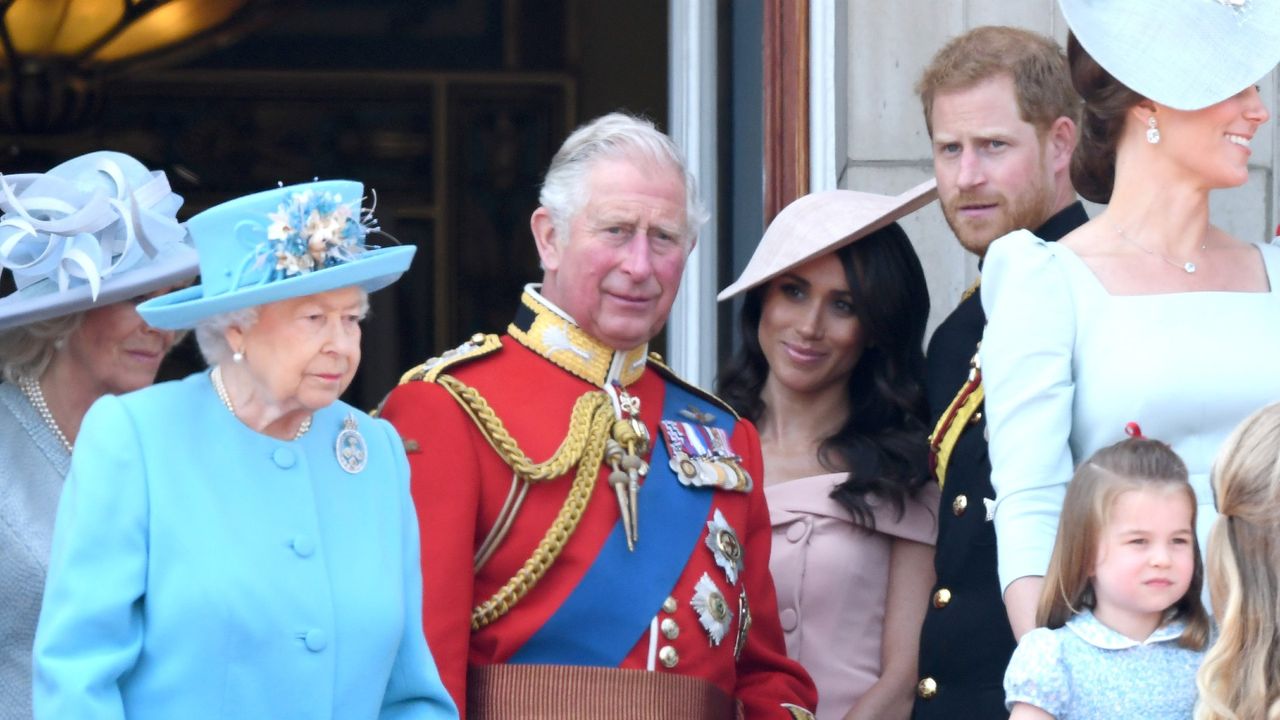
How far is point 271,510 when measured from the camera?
9.61ft

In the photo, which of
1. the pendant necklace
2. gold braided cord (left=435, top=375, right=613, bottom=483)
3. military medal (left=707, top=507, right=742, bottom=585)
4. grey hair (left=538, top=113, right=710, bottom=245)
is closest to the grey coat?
gold braided cord (left=435, top=375, right=613, bottom=483)

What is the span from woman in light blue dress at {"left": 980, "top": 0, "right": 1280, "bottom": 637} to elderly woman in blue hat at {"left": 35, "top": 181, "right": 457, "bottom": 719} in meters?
0.81

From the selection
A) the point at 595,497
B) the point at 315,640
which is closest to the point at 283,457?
the point at 315,640

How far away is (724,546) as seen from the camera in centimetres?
368

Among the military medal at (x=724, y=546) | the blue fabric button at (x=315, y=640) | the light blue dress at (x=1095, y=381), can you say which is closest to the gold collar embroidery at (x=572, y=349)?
the military medal at (x=724, y=546)

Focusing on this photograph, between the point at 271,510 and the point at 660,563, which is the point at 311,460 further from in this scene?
the point at 660,563

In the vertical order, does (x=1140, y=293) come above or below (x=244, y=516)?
above

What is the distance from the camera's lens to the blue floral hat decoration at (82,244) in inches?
134

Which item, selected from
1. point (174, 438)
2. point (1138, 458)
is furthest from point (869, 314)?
point (174, 438)

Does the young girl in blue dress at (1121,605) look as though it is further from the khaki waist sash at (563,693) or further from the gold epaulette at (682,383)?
the gold epaulette at (682,383)

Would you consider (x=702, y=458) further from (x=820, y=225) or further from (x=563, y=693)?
(x=820, y=225)

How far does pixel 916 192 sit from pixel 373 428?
1.51m

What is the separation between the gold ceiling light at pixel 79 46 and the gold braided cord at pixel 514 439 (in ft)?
11.0

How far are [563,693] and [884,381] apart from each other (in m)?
1.04
